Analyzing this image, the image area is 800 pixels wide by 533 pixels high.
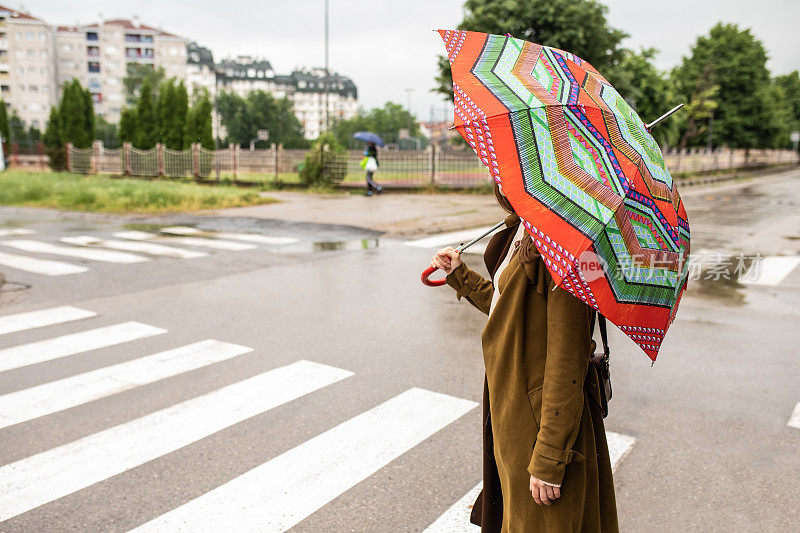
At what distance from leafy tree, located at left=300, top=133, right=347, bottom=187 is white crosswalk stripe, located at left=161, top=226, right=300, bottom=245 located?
10.4 meters

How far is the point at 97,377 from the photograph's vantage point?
499 cm

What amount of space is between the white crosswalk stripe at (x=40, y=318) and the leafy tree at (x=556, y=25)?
17.5m

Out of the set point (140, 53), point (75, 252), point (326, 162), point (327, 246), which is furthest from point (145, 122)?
point (140, 53)

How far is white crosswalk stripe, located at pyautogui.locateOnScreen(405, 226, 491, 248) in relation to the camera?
38.0 ft

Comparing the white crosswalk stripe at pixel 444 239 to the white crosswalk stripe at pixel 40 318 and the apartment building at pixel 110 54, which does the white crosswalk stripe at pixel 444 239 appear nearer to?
the white crosswalk stripe at pixel 40 318

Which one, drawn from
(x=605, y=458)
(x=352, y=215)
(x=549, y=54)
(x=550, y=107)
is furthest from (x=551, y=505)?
(x=352, y=215)

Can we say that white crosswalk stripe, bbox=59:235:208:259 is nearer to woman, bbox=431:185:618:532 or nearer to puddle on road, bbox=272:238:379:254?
puddle on road, bbox=272:238:379:254

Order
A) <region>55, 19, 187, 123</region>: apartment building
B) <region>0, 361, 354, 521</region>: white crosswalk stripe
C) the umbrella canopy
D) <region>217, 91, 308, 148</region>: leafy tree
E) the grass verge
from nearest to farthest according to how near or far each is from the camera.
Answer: the umbrella canopy, <region>0, 361, 354, 521</region>: white crosswalk stripe, the grass verge, <region>217, 91, 308, 148</region>: leafy tree, <region>55, 19, 187, 123</region>: apartment building

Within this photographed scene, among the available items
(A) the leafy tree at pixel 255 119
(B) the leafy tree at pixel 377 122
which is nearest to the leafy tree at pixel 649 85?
(A) the leafy tree at pixel 255 119

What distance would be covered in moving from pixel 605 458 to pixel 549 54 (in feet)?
4.39

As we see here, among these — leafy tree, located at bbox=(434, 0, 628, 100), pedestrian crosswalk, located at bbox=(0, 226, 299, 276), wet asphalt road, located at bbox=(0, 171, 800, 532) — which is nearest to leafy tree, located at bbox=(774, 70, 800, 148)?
leafy tree, located at bbox=(434, 0, 628, 100)

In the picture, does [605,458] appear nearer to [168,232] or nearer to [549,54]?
[549,54]

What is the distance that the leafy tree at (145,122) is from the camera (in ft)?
106

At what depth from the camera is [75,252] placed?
34.0ft
